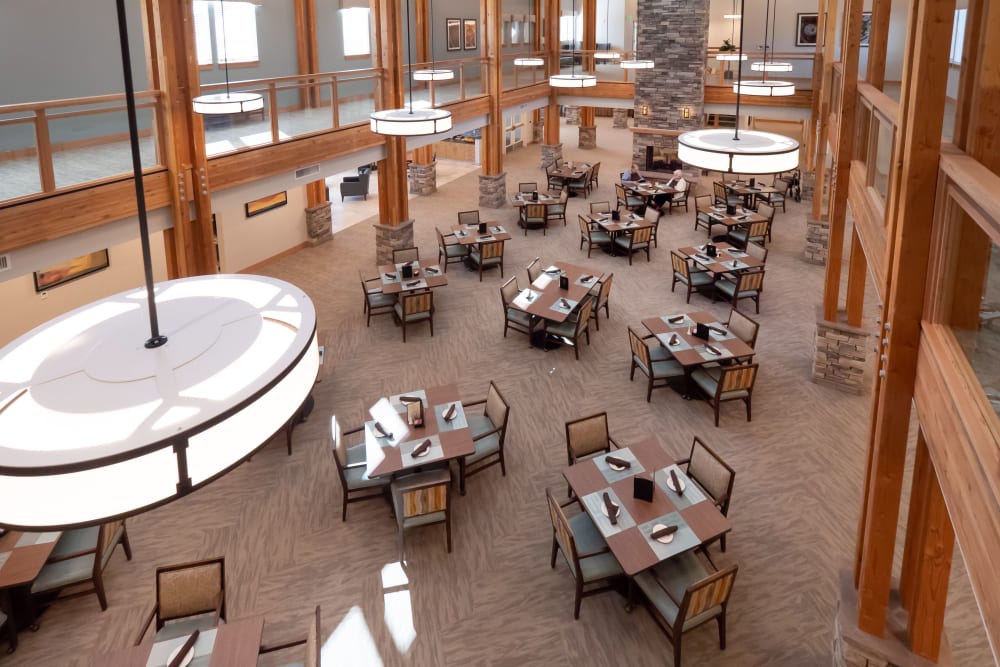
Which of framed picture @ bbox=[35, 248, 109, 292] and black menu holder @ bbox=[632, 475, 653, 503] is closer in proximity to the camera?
black menu holder @ bbox=[632, 475, 653, 503]

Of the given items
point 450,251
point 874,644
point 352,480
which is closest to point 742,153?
point 874,644

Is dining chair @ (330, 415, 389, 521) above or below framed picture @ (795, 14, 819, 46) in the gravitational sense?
below

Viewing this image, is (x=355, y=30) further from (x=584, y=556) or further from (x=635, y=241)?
(x=584, y=556)

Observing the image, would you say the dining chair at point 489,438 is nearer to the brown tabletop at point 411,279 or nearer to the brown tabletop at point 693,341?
the brown tabletop at point 693,341

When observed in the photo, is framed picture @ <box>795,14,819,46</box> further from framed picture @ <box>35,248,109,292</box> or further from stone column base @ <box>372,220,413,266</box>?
framed picture @ <box>35,248,109,292</box>

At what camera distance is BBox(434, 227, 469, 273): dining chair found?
1388 centimetres

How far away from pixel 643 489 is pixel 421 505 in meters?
2.08

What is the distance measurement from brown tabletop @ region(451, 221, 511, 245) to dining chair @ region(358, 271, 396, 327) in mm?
2199

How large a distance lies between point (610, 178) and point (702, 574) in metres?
17.7

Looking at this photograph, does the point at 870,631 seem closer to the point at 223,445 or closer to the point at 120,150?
the point at 223,445

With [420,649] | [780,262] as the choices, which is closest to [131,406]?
[420,649]

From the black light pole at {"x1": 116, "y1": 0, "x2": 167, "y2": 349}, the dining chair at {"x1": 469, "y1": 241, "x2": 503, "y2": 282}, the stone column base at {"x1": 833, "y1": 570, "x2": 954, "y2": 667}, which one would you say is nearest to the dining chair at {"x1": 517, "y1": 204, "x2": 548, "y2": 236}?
the dining chair at {"x1": 469, "y1": 241, "x2": 503, "y2": 282}

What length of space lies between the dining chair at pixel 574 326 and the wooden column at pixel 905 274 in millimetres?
5801

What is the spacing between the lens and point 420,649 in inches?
229
